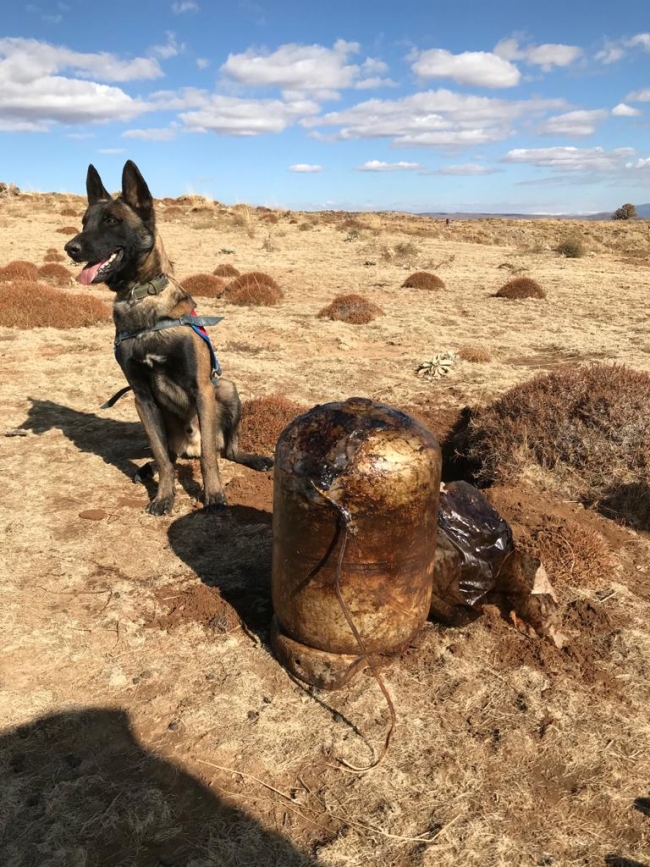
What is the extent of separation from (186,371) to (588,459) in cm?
368

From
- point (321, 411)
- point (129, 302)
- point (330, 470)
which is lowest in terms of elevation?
point (330, 470)

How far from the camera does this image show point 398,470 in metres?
2.69

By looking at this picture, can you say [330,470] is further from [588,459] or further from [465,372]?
[465,372]

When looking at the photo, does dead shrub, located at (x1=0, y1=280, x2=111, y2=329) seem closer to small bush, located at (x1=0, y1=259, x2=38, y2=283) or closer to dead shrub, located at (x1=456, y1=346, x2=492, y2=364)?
small bush, located at (x1=0, y1=259, x2=38, y2=283)

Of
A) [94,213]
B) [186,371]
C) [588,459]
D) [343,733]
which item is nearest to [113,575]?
[186,371]

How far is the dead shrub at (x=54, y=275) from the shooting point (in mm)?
15742

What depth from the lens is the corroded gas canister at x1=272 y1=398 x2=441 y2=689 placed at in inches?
106

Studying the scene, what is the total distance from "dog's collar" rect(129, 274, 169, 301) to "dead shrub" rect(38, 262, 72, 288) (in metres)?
12.5

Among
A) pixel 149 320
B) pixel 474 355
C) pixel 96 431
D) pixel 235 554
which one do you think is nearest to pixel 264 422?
pixel 96 431

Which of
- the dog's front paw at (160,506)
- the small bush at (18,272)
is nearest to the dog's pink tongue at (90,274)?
the dog's front paw at (160,506)

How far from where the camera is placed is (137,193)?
14.9 ft

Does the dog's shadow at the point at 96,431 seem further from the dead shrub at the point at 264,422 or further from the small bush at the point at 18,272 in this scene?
the small bush at the point at 18,272

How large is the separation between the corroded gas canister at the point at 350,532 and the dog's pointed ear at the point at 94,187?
3.23 m

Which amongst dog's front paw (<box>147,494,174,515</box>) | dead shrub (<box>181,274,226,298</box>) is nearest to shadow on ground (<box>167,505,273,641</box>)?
dog's front paw (<box>147,494,174,515</box>)
